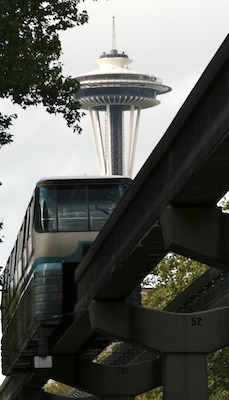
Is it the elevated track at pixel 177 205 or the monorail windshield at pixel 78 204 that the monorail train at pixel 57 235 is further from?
the elevated track at pixel 177 205

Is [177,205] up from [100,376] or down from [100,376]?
up

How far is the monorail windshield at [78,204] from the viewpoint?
36.1 m

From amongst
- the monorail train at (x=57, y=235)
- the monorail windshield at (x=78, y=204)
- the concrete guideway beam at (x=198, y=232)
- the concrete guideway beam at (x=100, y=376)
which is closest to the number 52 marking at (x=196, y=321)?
the monorail train at (x=57, y=235)

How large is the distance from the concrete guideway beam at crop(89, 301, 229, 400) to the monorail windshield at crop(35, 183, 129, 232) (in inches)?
135

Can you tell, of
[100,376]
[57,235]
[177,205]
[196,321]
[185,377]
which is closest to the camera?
[177,205]

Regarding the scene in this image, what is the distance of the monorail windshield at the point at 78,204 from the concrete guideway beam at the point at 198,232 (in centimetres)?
1165

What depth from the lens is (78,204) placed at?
36.7 m

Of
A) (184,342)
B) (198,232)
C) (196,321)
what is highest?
(198,232)

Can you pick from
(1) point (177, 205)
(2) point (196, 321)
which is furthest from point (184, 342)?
(1) point (177, 205)

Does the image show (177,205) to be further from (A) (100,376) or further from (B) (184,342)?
(A) (100,376)

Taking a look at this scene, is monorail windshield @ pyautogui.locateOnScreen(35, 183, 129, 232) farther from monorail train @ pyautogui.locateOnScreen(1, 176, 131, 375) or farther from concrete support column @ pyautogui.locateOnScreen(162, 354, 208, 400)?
concrete support column @ pyautogui.locateOnScreen(162, 354, 208, 400)

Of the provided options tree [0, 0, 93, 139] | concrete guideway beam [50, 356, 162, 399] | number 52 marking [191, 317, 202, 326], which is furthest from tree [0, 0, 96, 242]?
concrete guideway beam [50, 356, 162, 399]

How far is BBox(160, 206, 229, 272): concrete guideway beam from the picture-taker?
24.0 m

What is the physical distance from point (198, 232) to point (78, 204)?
1241cm
